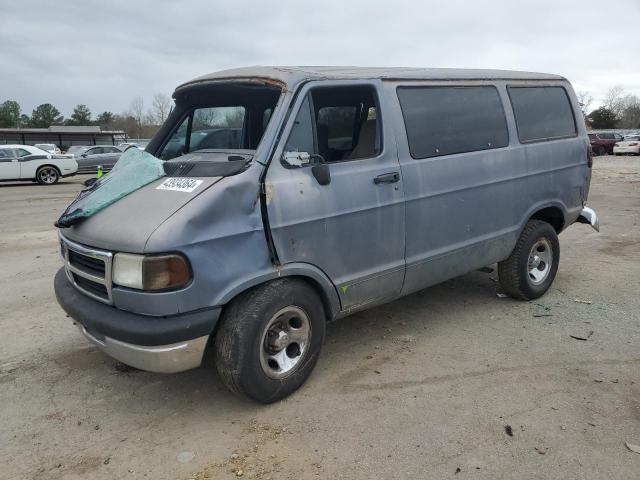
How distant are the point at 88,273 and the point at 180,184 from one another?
80 cm

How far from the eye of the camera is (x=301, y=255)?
3266mm

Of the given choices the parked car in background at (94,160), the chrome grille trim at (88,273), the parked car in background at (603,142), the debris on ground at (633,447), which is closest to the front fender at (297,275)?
the chrome grille trim at (88,273)

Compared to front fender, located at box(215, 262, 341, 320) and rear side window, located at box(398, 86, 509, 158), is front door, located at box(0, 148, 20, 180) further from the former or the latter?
front fender, located at box(215, 262, 341, 320)

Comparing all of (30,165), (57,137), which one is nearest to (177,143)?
(30,165)

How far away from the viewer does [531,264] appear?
5121 millimetres

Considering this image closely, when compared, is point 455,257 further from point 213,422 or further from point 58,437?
point 58,437

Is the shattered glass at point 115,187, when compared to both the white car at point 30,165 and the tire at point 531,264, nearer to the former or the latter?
the tire at point 531,264

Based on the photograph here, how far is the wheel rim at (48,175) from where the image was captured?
19484 mm

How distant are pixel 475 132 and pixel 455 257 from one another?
1.08 m

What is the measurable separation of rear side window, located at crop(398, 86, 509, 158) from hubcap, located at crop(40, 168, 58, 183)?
754 inches

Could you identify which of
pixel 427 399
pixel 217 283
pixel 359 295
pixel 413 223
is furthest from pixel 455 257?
pixel 217 283

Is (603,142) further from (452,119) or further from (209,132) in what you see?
(209,132)

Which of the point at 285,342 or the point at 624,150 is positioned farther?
the point at 624,150

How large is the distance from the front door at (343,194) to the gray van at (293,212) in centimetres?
1
